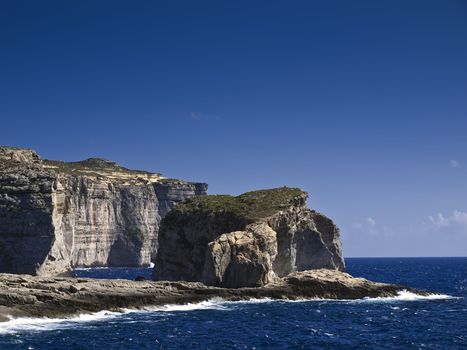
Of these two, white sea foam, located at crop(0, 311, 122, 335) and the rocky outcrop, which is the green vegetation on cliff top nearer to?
the rocky outcrop

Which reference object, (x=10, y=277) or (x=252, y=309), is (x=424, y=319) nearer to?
(x=252, y=309)

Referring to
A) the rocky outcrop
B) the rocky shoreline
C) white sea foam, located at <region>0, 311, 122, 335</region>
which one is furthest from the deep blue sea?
the rocky outcrop

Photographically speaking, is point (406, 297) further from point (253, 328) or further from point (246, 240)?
point (253, 328)

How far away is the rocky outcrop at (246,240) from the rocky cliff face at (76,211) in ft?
60.2

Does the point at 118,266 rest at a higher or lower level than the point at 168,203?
lower

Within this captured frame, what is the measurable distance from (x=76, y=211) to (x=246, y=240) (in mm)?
→ 84580

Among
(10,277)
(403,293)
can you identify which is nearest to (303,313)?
(403,293)

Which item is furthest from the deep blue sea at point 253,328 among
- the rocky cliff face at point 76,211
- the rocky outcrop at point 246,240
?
the rocky cliff face at point 76,211

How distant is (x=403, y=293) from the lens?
8344 centimetres

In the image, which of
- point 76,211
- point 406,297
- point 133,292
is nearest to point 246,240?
point 133,292

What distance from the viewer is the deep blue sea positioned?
4728 cm

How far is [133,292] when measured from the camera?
222ft

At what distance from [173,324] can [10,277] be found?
66.0ft

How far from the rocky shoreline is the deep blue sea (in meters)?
1.60
